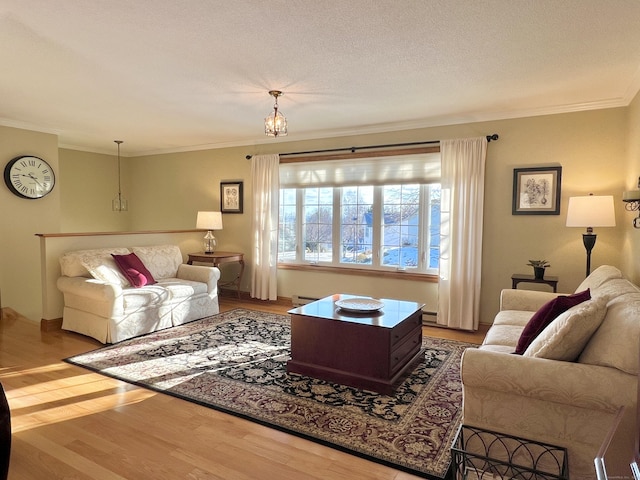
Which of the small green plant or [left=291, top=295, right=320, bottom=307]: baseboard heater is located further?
[left=291, top=295, right=320, bottom=307]: baseboard heater

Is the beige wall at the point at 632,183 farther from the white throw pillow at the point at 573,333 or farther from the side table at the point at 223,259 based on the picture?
the side table at the point at 223,259

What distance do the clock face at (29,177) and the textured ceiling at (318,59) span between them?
61 cm

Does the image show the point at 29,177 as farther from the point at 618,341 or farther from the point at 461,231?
the point at 618,341

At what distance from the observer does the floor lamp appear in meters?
3.47

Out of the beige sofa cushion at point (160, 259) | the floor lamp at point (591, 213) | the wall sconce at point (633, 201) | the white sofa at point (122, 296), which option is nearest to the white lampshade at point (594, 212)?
the floor lamp at point (591, 213)

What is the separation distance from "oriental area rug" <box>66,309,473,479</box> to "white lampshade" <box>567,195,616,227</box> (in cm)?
158

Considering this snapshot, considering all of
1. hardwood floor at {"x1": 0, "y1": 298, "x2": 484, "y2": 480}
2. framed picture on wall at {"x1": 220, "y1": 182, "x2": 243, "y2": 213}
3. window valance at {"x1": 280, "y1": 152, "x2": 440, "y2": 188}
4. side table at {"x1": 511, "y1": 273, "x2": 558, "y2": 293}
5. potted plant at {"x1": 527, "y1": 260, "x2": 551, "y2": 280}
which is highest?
window valance at {"x1": 280, "y1": 152, "x2": 440, "y2": 188}

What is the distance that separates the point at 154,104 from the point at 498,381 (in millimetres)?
3970

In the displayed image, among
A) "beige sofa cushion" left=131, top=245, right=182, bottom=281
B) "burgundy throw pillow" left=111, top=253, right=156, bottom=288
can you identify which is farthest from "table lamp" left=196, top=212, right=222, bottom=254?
"burgundy throw pillow" left=111, top=253, right=156, bottom=288

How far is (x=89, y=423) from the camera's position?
2.44 metres

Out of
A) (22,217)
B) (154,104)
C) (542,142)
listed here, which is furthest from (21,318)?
(542,142)

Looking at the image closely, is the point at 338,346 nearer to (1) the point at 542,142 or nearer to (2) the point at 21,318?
(1) the point at 542,142

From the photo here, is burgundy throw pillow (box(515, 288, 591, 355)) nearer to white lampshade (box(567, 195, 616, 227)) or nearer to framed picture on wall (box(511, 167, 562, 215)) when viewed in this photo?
white lampshade (box(567, 195, 616, 227))

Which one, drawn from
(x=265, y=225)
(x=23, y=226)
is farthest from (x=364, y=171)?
(x=23, y=226)
